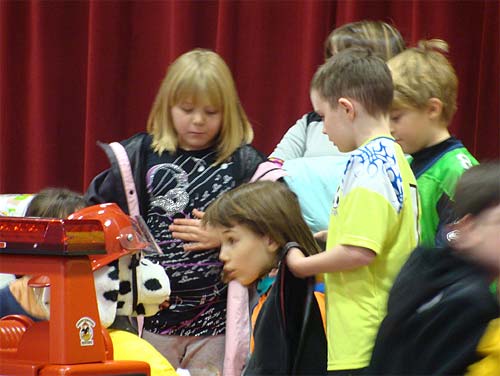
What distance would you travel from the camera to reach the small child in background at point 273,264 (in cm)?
186

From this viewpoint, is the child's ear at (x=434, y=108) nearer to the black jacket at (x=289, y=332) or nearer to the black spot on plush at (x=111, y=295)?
the black jacket at (x=289, y=332)

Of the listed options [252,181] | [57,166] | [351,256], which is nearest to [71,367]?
[351,256]

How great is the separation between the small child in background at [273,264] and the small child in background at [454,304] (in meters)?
0.62

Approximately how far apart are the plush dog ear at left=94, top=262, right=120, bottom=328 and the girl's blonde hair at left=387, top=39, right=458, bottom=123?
0.79 meters

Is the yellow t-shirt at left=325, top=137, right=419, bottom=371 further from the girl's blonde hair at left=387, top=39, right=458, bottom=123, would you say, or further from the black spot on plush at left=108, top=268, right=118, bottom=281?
the black spot on plush at left=108, top=268, right=118, bottom=281

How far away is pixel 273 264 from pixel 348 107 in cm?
42

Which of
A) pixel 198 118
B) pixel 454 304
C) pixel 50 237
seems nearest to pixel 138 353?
pixel 50 237

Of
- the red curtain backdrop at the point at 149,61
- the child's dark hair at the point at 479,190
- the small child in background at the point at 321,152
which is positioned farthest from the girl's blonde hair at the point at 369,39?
the child's dark hair at the point at 479,190

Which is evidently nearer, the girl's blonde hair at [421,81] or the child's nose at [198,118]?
the girl's blonde hair at [421,81]

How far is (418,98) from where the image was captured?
216 centimetres

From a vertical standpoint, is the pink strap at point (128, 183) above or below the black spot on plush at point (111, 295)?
above

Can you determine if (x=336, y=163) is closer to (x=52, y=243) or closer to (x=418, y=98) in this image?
(x=418, y=98)

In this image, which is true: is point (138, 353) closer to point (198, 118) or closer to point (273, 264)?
point (273, 264)

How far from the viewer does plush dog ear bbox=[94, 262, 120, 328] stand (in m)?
1.83
